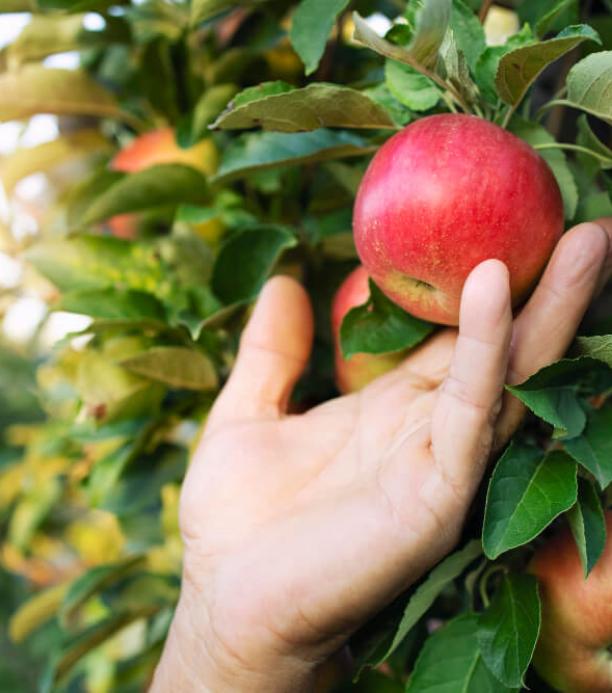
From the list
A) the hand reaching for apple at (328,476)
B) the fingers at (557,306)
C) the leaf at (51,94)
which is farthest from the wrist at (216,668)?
the leaf at (51,94)

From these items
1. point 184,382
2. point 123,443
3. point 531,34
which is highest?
point 531,34

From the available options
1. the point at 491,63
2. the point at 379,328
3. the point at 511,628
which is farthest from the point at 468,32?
the point at 511,628

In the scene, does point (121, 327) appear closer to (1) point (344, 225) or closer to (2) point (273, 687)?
(1) point (344, 225)

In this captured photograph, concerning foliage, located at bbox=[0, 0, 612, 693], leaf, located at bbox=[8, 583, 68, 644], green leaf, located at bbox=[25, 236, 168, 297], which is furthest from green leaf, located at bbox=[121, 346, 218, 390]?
leaf, located at bbox=[8, 583, 68, 644]

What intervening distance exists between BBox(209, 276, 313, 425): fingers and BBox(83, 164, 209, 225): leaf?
19 centimetres

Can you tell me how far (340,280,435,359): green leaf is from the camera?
638mm

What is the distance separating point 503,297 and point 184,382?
42 centimetres

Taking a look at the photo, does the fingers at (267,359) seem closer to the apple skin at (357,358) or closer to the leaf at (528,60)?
the apple skin at (357,358)

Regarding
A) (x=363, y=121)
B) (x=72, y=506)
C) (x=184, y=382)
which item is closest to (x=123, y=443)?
(x=184, y=382)

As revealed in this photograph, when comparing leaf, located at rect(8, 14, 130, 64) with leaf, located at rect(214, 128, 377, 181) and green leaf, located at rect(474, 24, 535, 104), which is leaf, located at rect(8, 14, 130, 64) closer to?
leaf, located at rect(214, 128, 377, 181)

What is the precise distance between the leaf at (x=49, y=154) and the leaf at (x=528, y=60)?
28.2 inches

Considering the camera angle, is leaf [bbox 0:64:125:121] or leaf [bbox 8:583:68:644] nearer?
leaf [bbox 0:64:125:121]

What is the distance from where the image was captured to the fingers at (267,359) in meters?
0.74

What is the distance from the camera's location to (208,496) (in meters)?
0.69
